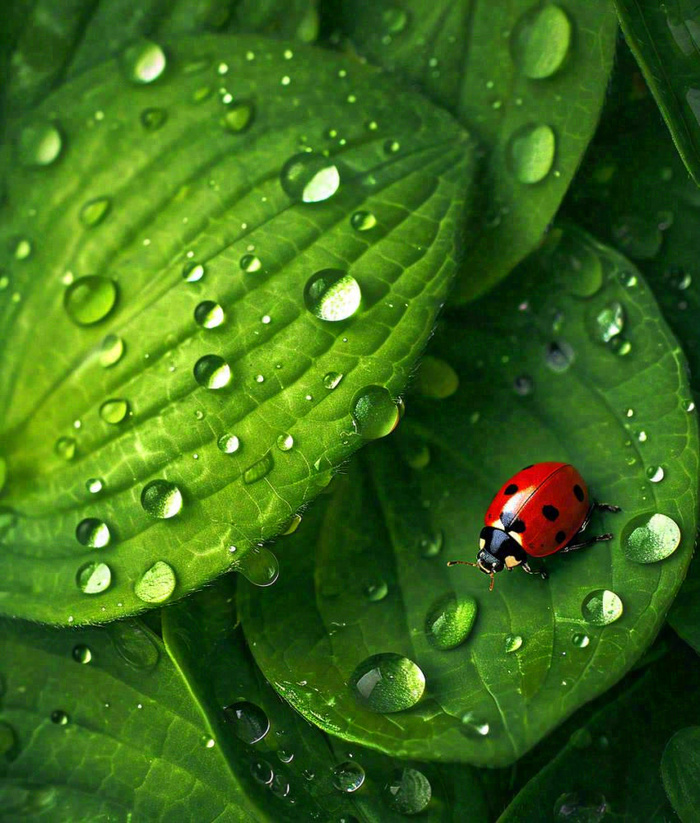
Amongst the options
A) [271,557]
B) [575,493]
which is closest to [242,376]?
[271,557]

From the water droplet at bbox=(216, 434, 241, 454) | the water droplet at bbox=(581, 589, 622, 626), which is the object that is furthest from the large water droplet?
the water droplet at bbox=(581, 589, 622, 626)

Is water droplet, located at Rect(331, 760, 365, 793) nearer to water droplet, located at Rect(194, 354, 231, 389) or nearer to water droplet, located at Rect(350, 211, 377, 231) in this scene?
water droplet, located at Rect(194, 354, 231, 389)

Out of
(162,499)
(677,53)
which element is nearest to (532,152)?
(677,53)

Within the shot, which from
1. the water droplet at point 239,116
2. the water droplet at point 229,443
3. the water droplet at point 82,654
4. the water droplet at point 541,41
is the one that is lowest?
the water droplet at point 82,654

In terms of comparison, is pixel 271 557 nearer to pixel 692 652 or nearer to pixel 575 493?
pixel 575 493

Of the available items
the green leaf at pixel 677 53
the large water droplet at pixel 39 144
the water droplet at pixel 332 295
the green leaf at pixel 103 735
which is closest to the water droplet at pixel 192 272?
the water droplet at pixel 332 295

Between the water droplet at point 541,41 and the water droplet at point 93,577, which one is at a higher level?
the water droplet at point 541,41

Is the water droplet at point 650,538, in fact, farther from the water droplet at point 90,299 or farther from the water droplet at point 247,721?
the water droplet at point 90,299
